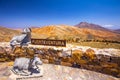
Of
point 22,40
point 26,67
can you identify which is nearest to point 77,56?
point 26,67

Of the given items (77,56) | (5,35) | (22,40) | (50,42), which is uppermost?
(5,35)

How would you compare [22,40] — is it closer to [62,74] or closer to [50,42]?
[50,42]

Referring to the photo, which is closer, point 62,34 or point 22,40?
point 22,40

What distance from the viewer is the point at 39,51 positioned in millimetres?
7156

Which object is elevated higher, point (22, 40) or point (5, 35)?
point (5, 35)

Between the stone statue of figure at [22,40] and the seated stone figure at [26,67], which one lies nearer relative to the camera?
the seated stone figure at [26,67]

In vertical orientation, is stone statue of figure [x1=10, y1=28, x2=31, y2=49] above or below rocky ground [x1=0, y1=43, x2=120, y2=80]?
above

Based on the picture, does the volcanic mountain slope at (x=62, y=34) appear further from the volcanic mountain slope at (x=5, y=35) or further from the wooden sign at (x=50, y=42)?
the wooden sign at (x=50, y=42)

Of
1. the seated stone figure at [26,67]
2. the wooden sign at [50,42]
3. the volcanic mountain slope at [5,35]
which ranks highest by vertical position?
the volcanic mountain slope at [5,35]

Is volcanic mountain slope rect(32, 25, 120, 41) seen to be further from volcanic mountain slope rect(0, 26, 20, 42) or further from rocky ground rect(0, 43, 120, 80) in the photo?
rocky ground rect(0, 43, 120, 80)

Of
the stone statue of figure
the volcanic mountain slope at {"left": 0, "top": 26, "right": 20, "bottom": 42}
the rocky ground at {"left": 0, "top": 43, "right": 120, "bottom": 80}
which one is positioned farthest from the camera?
the volcanic mountain slope at {"left": 0, "top": 26, "right": 20, "bottom": 42}

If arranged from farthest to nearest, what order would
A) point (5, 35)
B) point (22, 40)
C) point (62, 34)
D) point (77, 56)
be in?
point (62, 34) < point (5, 35) < point (22, 40) < point (77, 56)

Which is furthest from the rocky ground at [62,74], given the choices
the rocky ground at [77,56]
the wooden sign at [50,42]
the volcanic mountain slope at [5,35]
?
the volcanic mountain slope at [5,35]

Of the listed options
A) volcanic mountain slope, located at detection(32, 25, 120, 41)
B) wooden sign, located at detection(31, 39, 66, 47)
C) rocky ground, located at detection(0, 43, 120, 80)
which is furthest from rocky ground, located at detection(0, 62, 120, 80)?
volcanic mountain slope, located at detection(32, 25, 120, 41)
